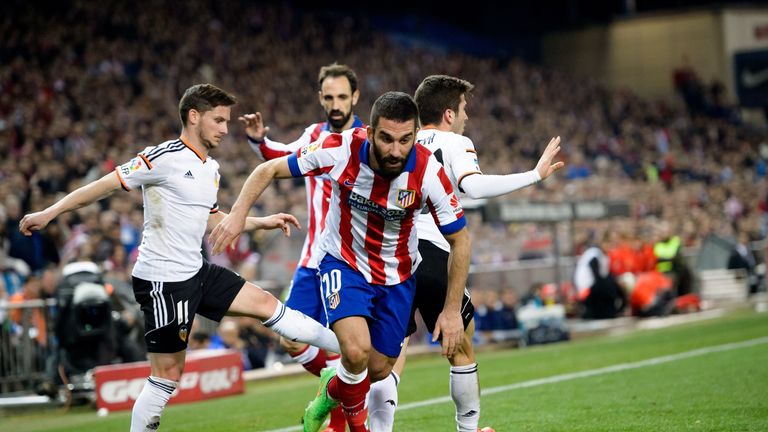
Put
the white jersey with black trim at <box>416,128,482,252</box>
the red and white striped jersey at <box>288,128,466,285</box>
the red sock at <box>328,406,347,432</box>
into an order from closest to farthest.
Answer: the red and white striped jersey at <box>288,128,466,285</box> → the white jersey with black trim at <box>416,128,482,252</box> → the red sock at <box>328,406,347,432</box>

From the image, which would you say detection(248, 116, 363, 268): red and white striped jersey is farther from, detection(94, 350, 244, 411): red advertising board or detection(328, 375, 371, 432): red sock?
detection(94, 350, 244, 411): red advertising board

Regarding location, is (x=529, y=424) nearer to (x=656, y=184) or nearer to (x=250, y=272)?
(x=250, y=272)

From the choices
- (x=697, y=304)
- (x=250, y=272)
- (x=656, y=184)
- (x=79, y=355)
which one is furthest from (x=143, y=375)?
(x=656, y=184)

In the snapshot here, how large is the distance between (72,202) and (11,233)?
28.0ft

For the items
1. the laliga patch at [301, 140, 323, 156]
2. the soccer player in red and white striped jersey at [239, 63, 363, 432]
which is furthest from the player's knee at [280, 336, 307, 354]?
the laliga patch at [301, 140, 323, 156]

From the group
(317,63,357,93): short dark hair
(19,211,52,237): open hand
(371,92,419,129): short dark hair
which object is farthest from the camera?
(317,63,357,93): short dark hair

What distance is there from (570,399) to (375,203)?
398cm

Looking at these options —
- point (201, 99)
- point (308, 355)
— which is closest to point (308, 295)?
point (308, 355)

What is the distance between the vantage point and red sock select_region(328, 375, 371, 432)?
6.61 m

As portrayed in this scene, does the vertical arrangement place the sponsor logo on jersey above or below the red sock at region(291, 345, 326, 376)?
above

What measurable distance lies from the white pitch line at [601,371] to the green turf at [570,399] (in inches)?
6.9

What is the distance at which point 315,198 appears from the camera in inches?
321

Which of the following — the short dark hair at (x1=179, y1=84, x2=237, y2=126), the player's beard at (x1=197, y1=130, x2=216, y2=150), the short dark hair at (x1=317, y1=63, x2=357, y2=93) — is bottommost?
the player's beard at (x1=197, y1=130, x2=216, y2=150)

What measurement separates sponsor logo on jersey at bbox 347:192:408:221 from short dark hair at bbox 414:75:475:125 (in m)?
1.06
